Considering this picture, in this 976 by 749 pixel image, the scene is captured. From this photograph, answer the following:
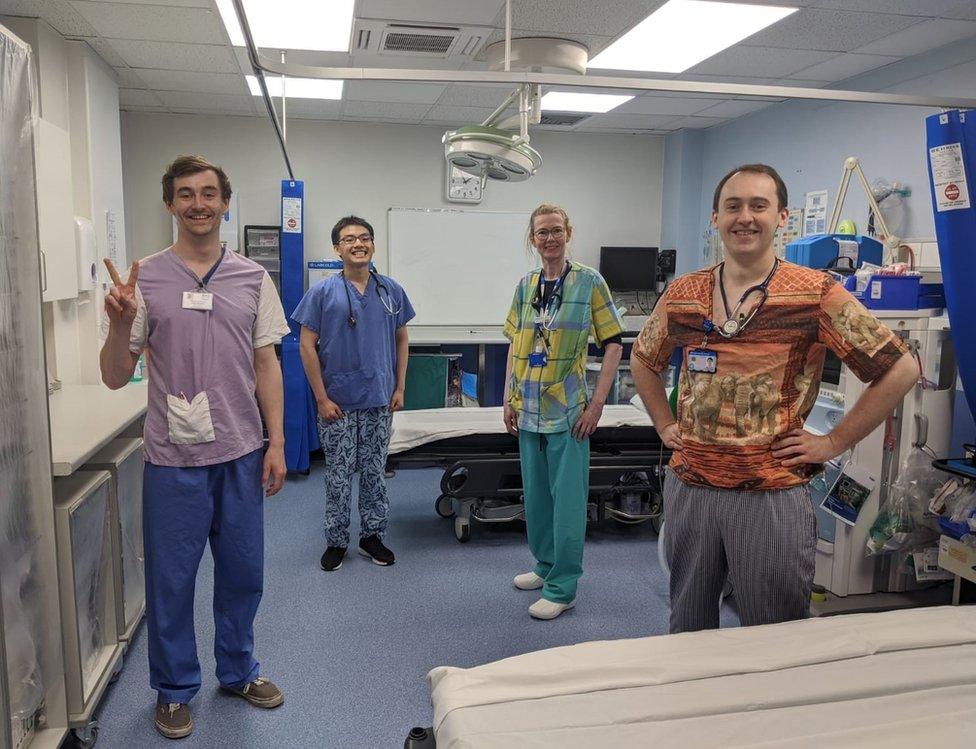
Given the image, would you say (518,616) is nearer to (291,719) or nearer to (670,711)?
(291,719)

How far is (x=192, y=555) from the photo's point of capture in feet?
6.84

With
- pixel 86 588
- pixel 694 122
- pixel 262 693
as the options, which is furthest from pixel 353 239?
pixel 694 122

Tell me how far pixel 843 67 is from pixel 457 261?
3116 millimetres

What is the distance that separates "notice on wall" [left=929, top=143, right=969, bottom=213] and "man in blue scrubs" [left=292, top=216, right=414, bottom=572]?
2085 millimetres

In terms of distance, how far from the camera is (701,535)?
1.74m

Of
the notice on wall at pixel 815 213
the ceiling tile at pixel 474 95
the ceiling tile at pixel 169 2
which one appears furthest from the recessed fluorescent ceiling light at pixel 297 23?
the notice on wall at pixel 815 213

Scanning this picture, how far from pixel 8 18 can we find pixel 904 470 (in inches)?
166

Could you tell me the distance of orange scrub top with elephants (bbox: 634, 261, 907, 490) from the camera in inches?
64.4

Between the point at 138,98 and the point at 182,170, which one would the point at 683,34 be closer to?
the point at 182,170

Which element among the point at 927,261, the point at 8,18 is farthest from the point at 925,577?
the point at 8,18

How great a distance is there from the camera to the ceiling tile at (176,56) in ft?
12.8

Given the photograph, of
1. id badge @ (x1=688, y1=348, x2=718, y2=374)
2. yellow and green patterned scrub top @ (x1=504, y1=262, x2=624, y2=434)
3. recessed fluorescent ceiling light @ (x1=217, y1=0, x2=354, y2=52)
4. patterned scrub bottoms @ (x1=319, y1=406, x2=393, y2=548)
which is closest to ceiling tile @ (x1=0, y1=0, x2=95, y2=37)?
recessed fluorescent ceiling light @ (x1=217, y1=0, x2=354, y2=52)

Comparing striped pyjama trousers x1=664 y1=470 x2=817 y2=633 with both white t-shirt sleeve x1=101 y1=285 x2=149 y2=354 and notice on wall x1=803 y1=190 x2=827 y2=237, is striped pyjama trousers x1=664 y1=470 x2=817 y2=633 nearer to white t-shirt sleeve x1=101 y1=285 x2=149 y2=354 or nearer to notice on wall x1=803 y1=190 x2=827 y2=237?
white t-shirt sleeve x1=101 y1=285 x2=149 y2=354

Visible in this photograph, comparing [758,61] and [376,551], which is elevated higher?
[758,61]
